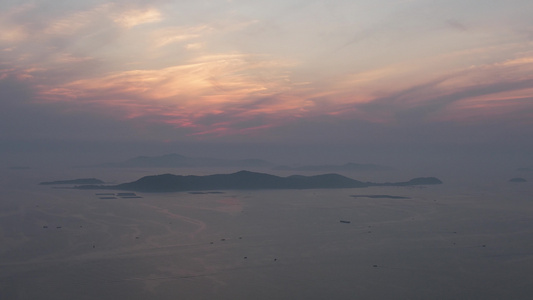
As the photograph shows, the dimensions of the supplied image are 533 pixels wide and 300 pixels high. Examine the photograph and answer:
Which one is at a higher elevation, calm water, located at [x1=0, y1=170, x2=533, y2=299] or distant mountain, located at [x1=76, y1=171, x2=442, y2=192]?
distant mountain, located at [x1=76, y1=171, x2=442, y2=192]

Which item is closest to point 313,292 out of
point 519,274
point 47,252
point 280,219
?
point 519,274

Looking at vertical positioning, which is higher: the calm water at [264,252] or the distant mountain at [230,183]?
the distant mountain at [230,183]

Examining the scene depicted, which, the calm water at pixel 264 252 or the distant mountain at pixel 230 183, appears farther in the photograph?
the distant mountain at pixel 230 183

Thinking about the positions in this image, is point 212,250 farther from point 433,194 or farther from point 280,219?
point 433,194

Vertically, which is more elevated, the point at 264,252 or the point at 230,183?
the point at 230,183

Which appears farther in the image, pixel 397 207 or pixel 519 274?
pixel 397 207
